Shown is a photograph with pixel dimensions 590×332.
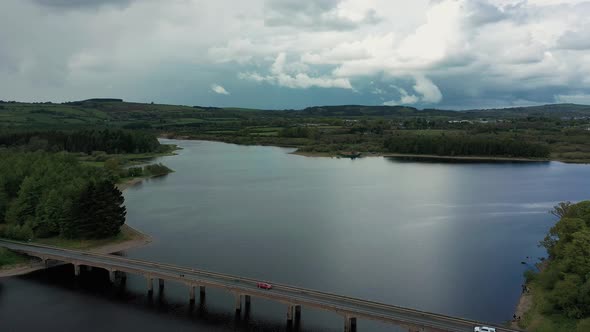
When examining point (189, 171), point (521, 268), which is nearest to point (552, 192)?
point (521, 268)

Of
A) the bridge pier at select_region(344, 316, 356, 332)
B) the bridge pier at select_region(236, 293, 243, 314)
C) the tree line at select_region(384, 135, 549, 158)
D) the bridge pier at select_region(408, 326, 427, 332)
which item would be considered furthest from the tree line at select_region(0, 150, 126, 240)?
the tree line at select_region(384, 135, 549, 158)

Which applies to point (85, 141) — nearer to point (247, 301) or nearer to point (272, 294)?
point (247, 301)

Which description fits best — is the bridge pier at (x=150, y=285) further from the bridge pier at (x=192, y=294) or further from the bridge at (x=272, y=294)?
the bridge pier at (x=192, y=294)

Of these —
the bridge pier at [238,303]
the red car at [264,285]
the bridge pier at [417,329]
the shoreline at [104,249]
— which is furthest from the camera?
the shoreline at [104,249]

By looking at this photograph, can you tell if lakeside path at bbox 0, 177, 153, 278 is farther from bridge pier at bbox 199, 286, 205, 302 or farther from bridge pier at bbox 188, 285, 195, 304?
bridge pier at bbox 188, 285, 195, 304

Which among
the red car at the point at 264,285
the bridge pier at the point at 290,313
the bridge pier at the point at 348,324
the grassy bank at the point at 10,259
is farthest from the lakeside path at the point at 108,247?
the bridge pier at the point at 348,324

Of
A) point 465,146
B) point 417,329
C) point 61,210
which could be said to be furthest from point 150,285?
point 465,146
